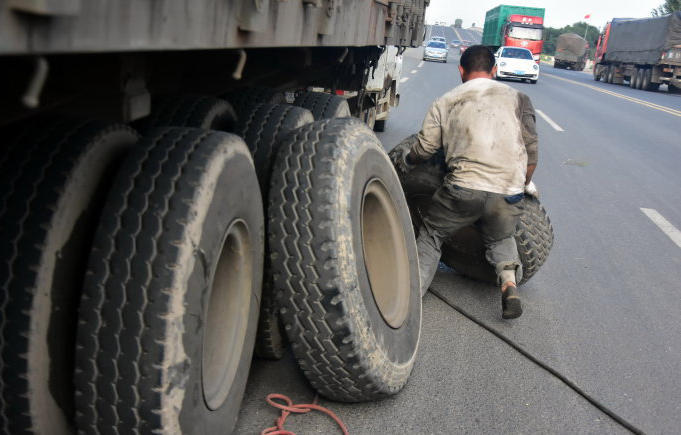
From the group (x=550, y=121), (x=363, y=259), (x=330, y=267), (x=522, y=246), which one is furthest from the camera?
(x=550, y=121)

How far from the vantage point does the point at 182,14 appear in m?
1.94

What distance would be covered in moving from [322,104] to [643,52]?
3362 centimetres

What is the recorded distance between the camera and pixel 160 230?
219 cm

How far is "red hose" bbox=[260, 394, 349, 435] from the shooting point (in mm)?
3127

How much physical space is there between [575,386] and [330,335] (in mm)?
1576

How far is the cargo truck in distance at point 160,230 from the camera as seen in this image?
6.64 ft

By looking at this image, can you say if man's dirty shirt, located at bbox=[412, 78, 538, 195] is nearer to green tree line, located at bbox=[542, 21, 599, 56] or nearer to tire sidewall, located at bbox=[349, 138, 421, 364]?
tire sidewall, located at bbox=[349, 138, 421, 364]

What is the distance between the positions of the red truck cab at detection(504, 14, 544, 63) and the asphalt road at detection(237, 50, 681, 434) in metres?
38.9

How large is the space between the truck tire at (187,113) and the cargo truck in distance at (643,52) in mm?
32654

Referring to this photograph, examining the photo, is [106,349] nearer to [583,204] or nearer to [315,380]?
[315,380]

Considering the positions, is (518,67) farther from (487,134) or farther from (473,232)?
(487,134)

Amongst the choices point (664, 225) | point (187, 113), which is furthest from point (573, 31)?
point (187, 113)

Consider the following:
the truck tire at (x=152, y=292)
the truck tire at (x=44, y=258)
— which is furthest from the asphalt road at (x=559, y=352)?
the truck tire at (x=44, y=258)

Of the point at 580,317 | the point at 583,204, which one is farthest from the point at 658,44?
the point at 580,317
